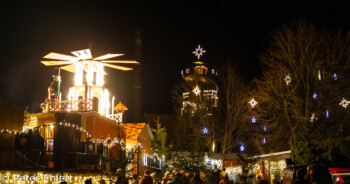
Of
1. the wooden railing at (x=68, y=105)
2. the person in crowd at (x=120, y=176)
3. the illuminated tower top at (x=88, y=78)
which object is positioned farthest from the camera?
the illuminated tower top at (x=88, y=78)

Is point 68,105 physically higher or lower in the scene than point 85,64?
lower

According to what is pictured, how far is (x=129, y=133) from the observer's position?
31.7 m

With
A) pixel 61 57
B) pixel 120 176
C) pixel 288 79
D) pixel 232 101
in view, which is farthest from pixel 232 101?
pixel 120 176

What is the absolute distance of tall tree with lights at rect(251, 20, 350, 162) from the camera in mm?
24047

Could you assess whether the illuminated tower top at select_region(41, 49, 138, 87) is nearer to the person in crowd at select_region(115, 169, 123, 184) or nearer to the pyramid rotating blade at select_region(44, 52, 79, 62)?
the pyramid rotating blade at select_region(44, 52, 79, 62)

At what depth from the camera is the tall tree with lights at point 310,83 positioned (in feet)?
78.9

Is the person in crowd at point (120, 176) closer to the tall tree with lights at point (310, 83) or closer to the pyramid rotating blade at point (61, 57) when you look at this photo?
the tall tree with lights at point (310, 83)

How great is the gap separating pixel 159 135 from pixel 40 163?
2238 cm

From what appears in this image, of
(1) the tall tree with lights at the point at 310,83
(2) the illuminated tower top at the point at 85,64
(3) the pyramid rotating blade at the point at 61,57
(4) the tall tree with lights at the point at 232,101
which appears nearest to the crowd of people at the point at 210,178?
(1) the tall tree with lights at the point at 310,83

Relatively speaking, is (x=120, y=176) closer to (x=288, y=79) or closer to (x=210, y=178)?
(x=210, y=178)

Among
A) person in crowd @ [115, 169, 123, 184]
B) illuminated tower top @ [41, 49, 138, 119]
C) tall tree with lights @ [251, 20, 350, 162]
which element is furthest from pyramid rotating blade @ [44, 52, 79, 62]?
person in crowd @ [115, 169, 123, 184]

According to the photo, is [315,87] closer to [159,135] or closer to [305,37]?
[305,37]

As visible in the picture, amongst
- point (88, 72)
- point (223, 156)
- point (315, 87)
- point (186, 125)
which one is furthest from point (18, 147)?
point (223, 156)

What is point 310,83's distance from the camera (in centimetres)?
2412
